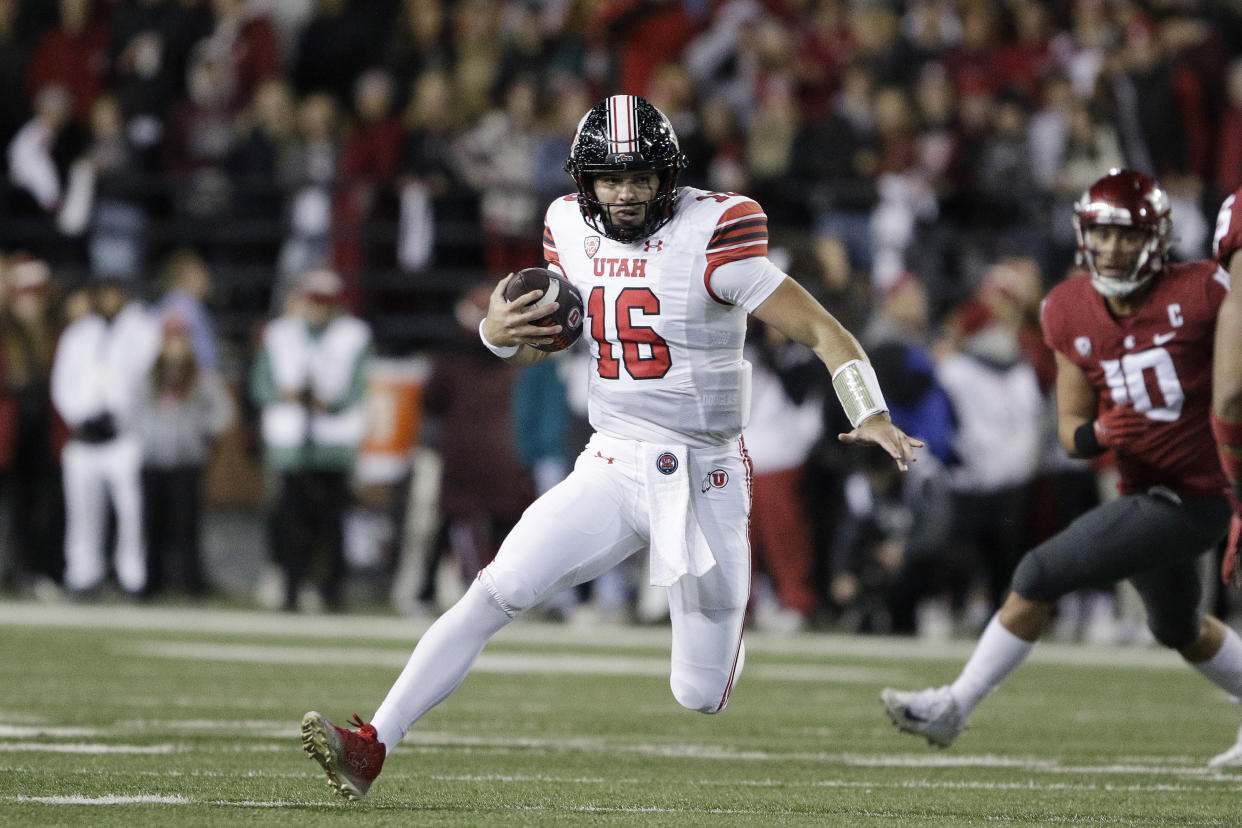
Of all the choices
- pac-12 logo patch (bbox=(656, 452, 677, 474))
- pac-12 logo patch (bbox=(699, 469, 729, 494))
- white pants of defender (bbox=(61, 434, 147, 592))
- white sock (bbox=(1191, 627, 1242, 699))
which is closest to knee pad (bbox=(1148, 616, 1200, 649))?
white sock (bbox=(1191, 627, 1242, 699))

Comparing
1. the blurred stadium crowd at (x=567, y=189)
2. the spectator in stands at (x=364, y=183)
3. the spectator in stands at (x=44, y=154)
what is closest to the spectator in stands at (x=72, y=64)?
the blurred stadium crowd at (x=567, y=189)

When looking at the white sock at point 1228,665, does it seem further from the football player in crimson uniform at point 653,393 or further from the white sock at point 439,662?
the white sock at point 439,662

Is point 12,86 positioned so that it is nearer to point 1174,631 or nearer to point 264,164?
point 264,164

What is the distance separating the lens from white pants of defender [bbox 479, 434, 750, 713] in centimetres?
483

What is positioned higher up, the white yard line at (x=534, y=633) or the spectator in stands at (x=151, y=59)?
the spectator in stands at (x=151, y=59)

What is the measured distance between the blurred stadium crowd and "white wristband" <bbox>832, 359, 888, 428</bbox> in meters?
5.55

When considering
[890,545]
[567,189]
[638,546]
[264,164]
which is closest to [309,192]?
[264,164]

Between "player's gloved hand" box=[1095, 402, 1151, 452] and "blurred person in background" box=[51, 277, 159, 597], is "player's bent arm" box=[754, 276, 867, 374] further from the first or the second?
"blurred person in background" box=[51, 277, 159, 597]

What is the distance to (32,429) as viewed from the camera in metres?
12.3

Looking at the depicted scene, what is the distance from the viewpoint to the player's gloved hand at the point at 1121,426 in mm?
5855

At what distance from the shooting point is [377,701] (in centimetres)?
720

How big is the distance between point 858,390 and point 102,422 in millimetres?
7847

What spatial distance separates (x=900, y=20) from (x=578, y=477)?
9.41m

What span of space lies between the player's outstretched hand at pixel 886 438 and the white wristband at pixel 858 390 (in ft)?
0.07
